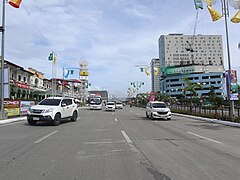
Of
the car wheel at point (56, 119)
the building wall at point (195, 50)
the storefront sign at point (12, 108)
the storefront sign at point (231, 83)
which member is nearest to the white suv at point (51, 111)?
the car wheel at point (56, 119)

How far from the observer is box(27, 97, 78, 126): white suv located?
1381cm

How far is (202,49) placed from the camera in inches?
5443

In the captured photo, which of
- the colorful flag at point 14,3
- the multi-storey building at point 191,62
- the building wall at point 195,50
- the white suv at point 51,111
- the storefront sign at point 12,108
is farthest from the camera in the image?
the building wall at point 195,50

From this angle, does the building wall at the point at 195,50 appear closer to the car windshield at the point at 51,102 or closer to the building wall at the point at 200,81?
the building wall at the point at 200,81

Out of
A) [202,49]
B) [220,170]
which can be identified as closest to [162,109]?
[220,170]

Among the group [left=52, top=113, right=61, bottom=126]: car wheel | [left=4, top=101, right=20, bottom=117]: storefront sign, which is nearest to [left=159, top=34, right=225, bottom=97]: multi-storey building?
[left=4, top=101, right=20, bottom=117]: storefront sign

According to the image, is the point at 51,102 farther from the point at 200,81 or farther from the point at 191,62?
the point at 191,62

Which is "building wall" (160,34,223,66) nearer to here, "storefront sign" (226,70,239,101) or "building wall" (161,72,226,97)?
"building wall" (161,72,226,97)

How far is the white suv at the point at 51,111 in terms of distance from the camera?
13.8 meters

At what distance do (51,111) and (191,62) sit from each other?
132 m

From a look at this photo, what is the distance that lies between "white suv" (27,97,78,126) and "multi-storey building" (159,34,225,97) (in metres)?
107

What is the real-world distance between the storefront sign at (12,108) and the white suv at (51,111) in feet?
19.7

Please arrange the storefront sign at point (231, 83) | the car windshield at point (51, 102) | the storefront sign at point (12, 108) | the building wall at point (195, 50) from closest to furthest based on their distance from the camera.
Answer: the car windshield at point (51, 102), the storefront sign at point (231, 83), the storefront sign at point (12, 108), the building wall at point (195, 50)

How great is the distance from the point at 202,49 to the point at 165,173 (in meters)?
145
